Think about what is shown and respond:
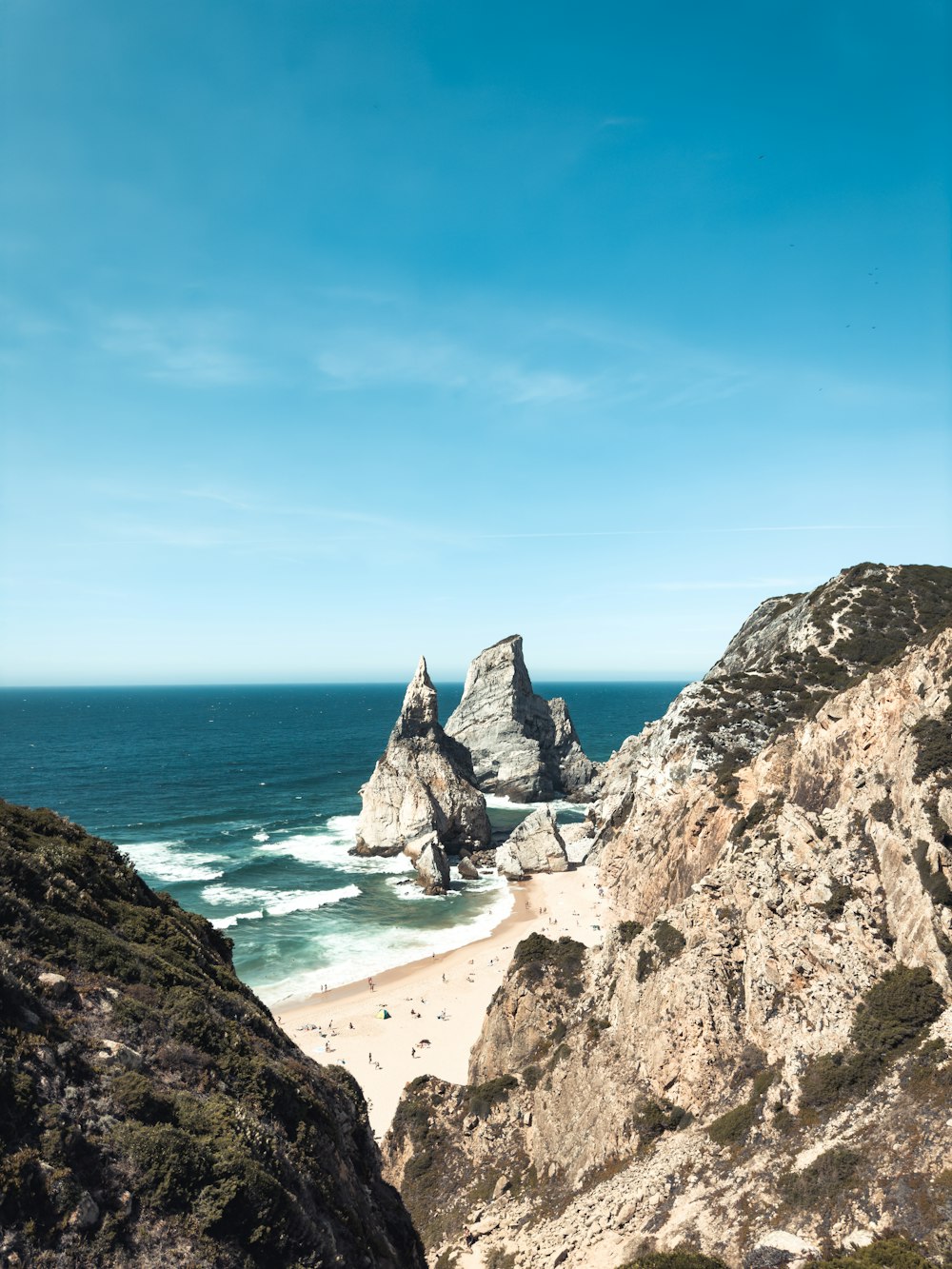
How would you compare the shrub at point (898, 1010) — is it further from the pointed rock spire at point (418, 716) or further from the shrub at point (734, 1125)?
the pointed rock spire at point (418, 716)

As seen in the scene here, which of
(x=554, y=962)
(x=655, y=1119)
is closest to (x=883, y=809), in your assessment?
(x=655, y=1119)

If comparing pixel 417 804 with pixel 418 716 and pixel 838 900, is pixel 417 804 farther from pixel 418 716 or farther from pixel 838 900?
pixel 838 900

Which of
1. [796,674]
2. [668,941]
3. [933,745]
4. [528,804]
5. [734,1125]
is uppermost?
[796,674]

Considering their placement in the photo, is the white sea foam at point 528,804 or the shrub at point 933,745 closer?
the shrub at point 933,745

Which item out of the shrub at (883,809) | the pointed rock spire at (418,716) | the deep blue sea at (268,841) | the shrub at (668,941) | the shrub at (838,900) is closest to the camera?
the shrub at (838,900)

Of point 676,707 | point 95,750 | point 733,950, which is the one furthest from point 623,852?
point 95,750

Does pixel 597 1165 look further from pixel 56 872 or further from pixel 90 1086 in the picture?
pixel 56 872

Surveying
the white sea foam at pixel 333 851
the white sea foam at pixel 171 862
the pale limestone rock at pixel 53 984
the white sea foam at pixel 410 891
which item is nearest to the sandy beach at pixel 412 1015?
the white sea foam at pixel 410 891
